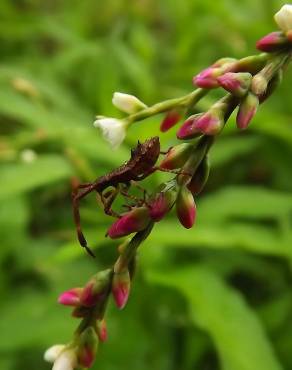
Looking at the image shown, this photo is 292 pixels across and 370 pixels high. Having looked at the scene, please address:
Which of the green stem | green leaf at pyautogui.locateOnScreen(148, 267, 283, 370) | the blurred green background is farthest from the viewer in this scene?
the blurred green background

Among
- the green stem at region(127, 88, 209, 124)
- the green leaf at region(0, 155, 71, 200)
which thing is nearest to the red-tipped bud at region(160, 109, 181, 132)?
the green stem at region(127, 88, 209, 124)

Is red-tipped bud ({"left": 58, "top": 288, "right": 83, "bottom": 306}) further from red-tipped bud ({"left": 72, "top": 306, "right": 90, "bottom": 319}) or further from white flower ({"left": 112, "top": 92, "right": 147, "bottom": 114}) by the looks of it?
white flower ({"left": 112, "top": 92, "right": 147, "bottom": 114})

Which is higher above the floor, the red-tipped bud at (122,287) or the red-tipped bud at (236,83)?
the red-tipped bud at (236,83)

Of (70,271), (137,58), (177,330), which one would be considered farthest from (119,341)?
(137,58)

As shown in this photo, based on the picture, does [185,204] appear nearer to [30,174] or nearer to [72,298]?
[72,298]

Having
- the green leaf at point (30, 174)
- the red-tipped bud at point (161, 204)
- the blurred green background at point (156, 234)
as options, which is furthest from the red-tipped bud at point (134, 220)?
the green leaf at point (30, 174)

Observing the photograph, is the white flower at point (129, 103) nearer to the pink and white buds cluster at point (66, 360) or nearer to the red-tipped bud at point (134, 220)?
the red-tipped bud at point (134, 220)

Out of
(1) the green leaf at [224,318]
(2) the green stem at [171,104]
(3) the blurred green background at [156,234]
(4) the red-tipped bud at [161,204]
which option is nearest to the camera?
(4) the red-tipped bud at [161,204]
